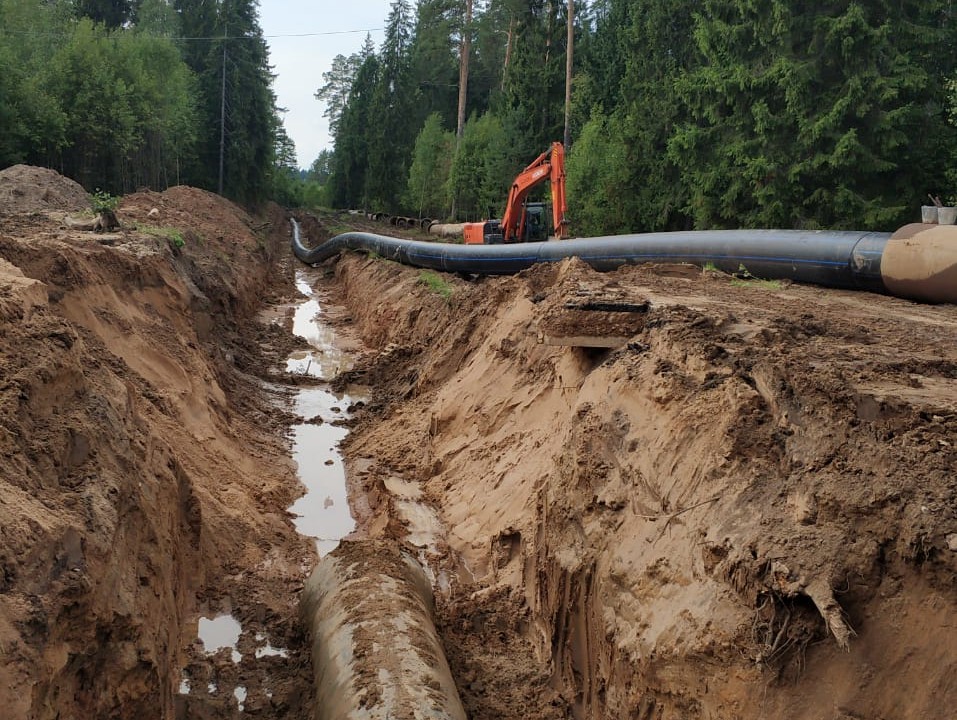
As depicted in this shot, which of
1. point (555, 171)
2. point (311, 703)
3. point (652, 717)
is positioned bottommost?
point (311, 703)

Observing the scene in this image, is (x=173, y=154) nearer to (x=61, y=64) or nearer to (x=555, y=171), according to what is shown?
(x=61, y=64)

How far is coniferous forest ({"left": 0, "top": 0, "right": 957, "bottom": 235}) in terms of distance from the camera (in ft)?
58.5

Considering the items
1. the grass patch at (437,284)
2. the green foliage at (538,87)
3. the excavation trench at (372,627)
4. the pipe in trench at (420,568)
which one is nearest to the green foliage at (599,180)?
the green foliage at (538,87)

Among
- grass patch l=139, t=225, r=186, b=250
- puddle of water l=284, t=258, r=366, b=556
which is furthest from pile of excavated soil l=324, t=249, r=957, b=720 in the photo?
grass patch l=139, t=225, r=186, b=250

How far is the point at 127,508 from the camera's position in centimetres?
598

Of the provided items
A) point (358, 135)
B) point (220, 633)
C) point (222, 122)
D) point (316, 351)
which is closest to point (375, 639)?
point (220, 633)

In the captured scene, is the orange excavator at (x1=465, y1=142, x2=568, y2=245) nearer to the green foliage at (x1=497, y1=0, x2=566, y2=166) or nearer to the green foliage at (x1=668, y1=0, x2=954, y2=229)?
the green foliage at (x1=668, y1=0, x2=954, y2=229)

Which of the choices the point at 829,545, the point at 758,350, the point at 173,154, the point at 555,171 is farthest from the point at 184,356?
the point at 173,154

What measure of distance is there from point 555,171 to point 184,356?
11117mm

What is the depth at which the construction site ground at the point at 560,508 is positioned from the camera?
412 centimetres

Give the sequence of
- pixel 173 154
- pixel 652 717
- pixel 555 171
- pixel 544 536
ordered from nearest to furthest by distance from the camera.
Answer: pixel 652 717, pixel 544 536, pixel 555 171, pixel 173 154

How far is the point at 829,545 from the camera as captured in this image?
4238 mm

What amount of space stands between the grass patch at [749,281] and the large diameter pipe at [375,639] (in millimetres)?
6514

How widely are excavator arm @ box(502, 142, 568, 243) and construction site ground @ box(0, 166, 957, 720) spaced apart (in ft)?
24.9
